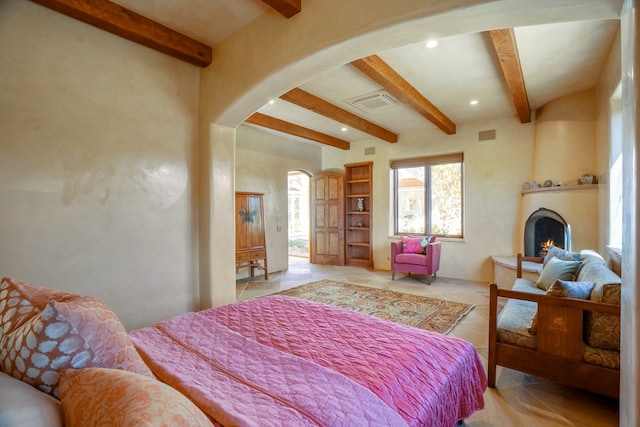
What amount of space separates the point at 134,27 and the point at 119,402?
2.87m

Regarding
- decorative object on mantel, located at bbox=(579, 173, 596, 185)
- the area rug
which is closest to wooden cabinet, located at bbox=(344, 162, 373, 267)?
the area rug

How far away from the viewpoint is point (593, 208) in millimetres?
3885

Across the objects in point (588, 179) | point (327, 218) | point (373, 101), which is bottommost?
point (327, 218)

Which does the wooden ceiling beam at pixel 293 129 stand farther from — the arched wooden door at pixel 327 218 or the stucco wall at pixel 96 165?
the stucco wall at pixel 96 165

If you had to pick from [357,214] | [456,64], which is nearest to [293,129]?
[357,214]

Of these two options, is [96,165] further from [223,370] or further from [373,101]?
[373,101]

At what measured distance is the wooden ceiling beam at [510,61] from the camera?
2582 mm

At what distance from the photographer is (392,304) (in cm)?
397

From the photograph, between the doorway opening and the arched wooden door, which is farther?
the doorway opening

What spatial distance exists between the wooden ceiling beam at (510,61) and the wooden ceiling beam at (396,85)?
1.05 m

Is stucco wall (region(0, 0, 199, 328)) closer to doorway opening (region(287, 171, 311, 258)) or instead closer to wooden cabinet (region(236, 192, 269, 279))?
wooden cabinet (region(236, 192, 269, 279))

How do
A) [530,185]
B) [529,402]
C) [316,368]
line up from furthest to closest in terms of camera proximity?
[530,185] → [529,402] → [316,368]

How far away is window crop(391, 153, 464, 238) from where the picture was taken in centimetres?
577

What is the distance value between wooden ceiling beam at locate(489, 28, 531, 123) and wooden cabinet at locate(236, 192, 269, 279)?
4.14m
